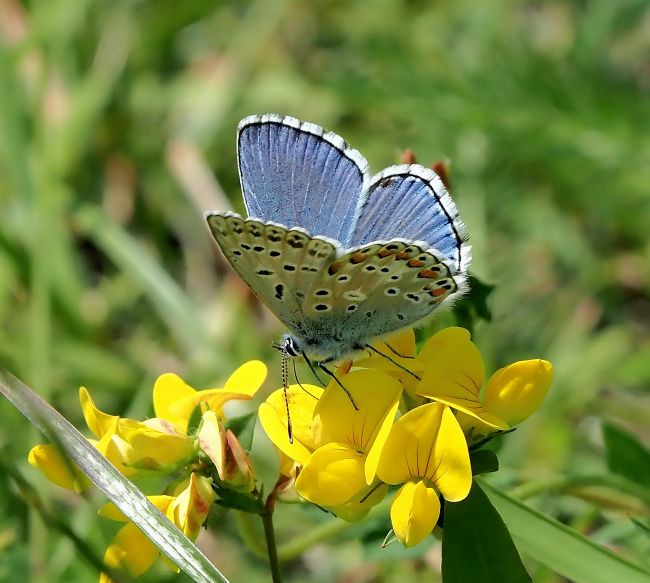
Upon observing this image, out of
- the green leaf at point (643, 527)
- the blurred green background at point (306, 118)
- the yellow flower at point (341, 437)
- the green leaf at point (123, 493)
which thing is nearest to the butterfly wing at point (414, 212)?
the yellow flower at point (341, 437)

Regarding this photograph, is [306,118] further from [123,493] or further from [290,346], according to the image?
[123,493]

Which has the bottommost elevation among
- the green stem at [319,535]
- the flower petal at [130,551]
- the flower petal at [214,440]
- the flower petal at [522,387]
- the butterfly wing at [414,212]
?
the green stem at [319,535]

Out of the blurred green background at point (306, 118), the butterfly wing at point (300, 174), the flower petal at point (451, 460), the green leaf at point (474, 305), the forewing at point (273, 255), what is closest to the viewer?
the flower petal at point (451, 460)

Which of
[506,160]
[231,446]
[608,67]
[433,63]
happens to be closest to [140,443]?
[231,446]

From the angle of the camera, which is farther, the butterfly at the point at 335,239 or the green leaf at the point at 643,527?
the butterfly at the point at 335,239

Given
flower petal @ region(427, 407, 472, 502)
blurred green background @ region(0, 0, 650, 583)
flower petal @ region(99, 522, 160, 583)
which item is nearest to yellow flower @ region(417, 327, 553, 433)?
flower petal @ region(427, 407, 472, 502)

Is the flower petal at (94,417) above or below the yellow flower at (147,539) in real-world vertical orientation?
above

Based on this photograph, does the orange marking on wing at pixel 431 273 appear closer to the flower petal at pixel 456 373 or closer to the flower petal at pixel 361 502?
the flower petal at pixel 456 373

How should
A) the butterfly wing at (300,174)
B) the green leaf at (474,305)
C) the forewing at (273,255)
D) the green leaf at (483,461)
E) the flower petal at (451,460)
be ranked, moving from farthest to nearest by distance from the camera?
1. the green leaf at (474,305)
2. the butterfly wing at (300,174)
3. the forewing at (273,255)
4. the green leaf at (483,461)
5. the flower petal at (451,460)
